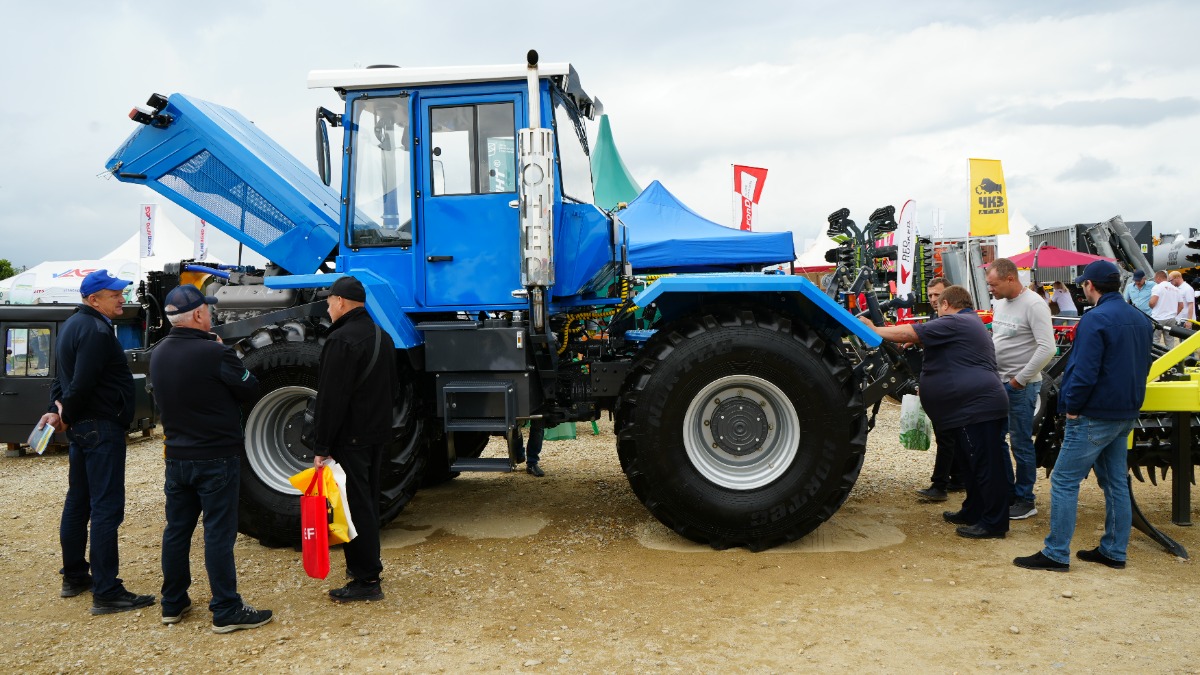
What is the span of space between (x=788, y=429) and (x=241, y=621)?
3175 mm

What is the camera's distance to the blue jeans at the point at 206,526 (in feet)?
12.4

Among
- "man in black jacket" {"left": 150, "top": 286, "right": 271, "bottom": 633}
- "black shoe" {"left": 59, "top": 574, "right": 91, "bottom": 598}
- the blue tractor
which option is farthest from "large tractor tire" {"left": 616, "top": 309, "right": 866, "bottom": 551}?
"black shoe" {"left": 59, "top": 574, "right": 91, "bottom": 598}

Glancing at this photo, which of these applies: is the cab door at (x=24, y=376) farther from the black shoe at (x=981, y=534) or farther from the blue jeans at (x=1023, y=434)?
the blue jeans at (x=1023, y=434)

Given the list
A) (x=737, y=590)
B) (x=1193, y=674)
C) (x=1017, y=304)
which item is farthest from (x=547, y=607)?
(x=1017, y=304)

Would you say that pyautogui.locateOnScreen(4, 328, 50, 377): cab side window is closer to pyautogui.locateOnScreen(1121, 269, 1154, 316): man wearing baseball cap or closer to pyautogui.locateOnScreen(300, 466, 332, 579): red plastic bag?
pyautogui.locateOnScreen(300, 466, 332, 579): red plastic bag

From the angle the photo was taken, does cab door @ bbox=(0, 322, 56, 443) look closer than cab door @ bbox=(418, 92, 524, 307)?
No

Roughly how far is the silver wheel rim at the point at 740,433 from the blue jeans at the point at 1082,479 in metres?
1.50

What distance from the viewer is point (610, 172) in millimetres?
15008

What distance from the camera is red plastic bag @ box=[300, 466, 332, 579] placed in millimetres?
3883

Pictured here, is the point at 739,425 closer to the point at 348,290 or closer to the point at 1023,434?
the point at 1023,434

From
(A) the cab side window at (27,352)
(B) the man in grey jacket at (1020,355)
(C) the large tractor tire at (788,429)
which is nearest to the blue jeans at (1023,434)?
(B) the man in grey jacket at (1020,355)

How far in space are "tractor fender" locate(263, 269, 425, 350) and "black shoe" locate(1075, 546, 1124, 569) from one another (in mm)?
4105

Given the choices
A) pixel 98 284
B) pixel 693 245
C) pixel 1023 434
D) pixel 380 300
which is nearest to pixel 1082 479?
pixel 1023 434

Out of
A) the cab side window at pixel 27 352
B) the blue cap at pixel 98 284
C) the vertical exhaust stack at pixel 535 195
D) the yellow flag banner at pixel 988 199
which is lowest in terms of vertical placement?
the cab side window at pixel 27 352
